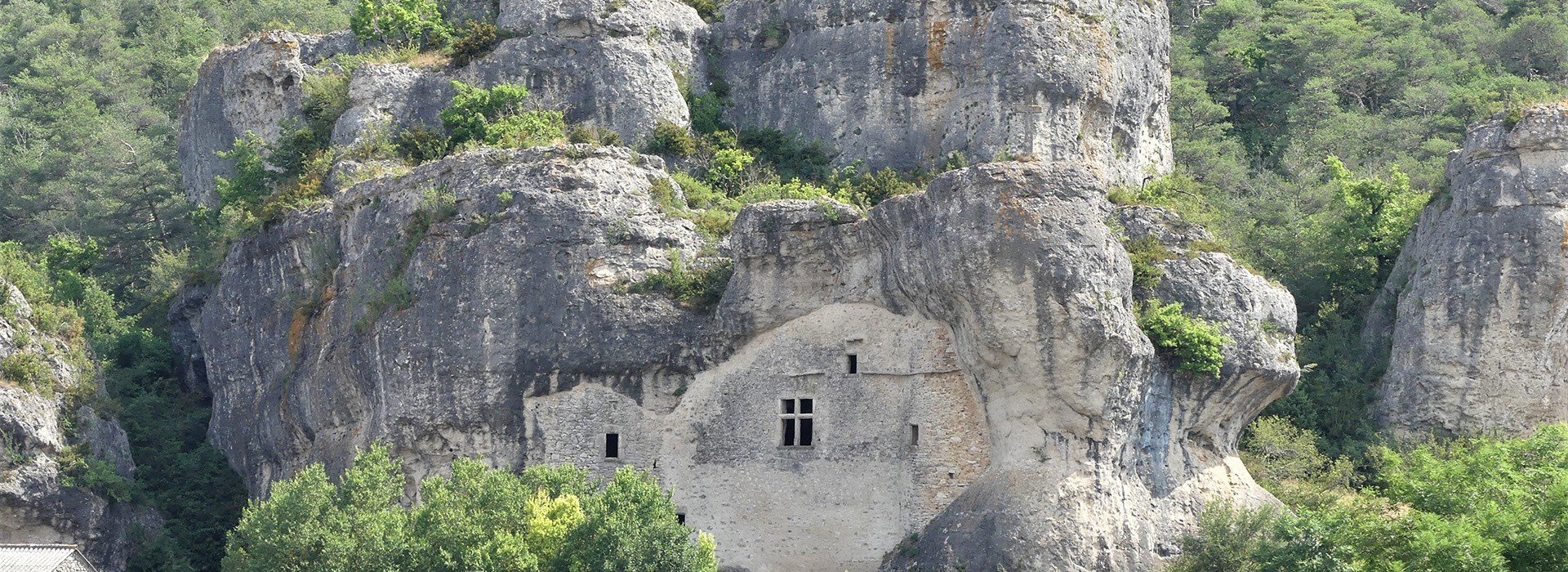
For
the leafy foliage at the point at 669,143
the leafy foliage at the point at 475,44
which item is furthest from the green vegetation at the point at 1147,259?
the leafy foliage at the point at 475,44

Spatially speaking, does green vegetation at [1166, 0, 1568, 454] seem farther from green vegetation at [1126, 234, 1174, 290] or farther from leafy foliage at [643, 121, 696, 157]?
leafy foliage at [643, 121, 696, 157]

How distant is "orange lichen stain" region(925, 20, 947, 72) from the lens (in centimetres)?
4931

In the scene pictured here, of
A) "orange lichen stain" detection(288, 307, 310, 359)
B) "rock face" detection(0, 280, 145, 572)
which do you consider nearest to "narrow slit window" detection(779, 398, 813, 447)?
"orange lichen stain" detection(288, 307, 310, 359)

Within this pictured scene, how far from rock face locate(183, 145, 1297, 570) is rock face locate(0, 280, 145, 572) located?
6.14 m

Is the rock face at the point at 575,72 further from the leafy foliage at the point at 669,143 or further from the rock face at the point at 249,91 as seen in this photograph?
the rock face at the point at 249,91

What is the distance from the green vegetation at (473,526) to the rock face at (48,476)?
640cm

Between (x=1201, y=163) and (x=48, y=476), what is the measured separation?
3015 cm

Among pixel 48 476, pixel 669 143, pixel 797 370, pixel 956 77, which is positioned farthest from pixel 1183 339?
pixel 48 476

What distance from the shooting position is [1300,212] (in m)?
57.5

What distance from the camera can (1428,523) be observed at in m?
34.5

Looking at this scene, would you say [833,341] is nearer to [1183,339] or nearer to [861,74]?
[1183,339]

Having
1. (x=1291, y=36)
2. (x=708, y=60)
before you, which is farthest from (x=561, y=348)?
(x=1291, y=36)

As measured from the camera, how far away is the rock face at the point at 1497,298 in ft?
151

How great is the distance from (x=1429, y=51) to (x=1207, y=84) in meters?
6.23
